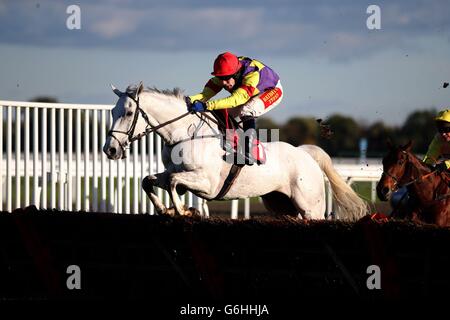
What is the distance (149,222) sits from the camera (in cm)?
684

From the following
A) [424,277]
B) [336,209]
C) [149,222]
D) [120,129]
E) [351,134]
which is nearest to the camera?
[424,277]

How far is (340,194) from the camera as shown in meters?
9.98

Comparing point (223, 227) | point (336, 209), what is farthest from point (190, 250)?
point (336, 209)

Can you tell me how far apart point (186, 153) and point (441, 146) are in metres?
2.36

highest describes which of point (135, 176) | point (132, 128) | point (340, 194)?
point (132, 128)

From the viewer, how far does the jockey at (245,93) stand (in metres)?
8.05

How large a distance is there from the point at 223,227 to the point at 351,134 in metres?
31.0

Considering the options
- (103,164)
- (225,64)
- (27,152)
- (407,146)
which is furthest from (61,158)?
(407,146)

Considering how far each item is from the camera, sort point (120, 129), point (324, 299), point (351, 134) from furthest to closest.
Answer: point (351, 134)
point (120, 129)
point (324, 299)

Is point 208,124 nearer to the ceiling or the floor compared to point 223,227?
nearer to the ceiling

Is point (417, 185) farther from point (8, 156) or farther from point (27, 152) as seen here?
point (8, 156)

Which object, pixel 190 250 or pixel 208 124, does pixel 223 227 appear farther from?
pixel 208 124

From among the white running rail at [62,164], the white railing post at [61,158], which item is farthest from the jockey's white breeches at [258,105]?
the white railing post at [61,158]
